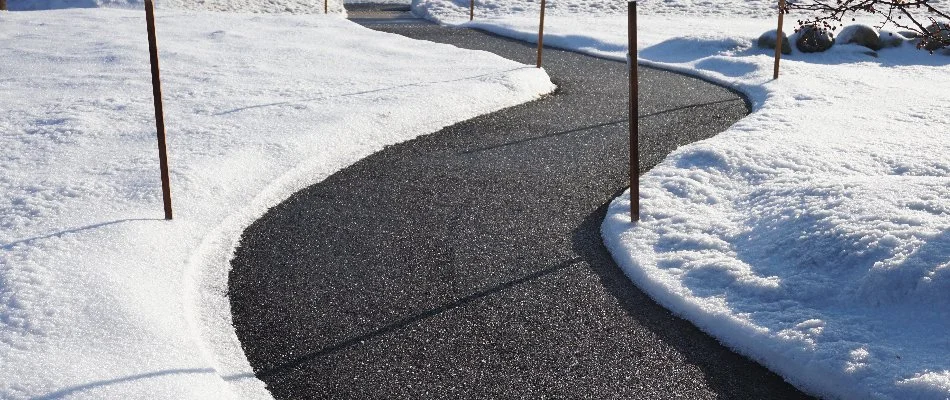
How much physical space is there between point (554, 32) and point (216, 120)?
11883mm

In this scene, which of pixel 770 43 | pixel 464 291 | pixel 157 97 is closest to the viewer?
pixel 464 291

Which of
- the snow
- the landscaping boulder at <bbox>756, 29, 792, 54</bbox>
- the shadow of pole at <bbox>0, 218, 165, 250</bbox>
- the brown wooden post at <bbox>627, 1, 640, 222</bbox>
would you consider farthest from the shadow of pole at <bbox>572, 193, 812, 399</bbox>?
the landscaping boulder at <bbox>756, 29, 792, 54</bbox>

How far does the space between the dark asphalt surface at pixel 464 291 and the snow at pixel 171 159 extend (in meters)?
0.27

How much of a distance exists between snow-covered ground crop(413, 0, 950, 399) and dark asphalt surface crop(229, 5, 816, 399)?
0.24m

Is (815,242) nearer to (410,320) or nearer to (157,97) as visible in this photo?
(410,320)

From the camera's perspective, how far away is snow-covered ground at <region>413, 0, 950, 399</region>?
→ 4379 mm

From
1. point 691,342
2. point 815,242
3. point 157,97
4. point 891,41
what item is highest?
point 157,97

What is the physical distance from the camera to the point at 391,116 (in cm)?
964

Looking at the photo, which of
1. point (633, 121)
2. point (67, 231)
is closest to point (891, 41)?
point (633, 121)

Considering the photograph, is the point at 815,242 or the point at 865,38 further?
the point at 865,38

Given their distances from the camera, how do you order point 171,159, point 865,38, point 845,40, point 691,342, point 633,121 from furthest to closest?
point 845,40
point 865,38
point 171,159
point 633,121
point 691,342

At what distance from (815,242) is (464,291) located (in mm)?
2226

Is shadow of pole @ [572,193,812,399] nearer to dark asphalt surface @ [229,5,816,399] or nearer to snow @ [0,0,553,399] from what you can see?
dark asphalt surface @ [229,5,816,399]

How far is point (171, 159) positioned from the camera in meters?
7.66
